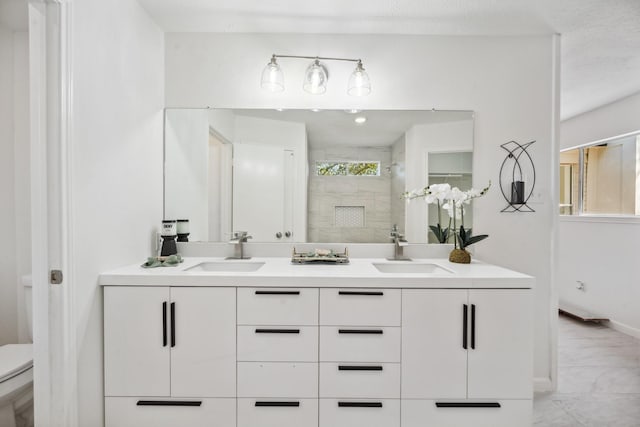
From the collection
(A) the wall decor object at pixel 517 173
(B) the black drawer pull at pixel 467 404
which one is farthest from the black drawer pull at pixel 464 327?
(A) the wall decor object at pixel 517 173

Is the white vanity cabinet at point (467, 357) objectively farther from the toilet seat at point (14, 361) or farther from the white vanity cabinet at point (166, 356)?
the toilet seat at point (14, 361)

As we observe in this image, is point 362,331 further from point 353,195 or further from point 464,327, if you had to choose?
point 353,195

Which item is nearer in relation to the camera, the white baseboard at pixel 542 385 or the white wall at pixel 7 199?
the white wall at pixel 7 199

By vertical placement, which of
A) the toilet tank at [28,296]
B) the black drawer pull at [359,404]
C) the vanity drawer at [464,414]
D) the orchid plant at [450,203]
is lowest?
the vanity drawer at [464,414]

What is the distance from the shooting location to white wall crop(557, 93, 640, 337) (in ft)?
10.2

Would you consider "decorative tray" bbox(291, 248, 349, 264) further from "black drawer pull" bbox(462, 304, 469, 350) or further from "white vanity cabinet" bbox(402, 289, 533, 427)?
"black drawer pull" bbox(462, 304, 469, 350)

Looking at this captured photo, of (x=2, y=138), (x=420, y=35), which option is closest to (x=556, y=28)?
(x=420, y=35)

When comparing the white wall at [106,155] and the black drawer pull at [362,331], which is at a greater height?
the white wall at [106,155]

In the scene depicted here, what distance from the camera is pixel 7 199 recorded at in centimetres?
193

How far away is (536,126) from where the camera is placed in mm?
2109

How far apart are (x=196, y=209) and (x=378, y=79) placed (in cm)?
157

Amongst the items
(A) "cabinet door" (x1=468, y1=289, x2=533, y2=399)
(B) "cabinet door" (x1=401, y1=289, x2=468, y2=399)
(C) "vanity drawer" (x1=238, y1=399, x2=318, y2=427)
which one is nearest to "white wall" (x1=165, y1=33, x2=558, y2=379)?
(A) "cabinet door" (x1=468, y1=289, x2=533, y2=399)

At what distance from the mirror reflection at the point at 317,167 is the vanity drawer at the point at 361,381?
→ 88 centimetres

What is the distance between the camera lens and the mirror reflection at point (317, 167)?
2146 millimetres
